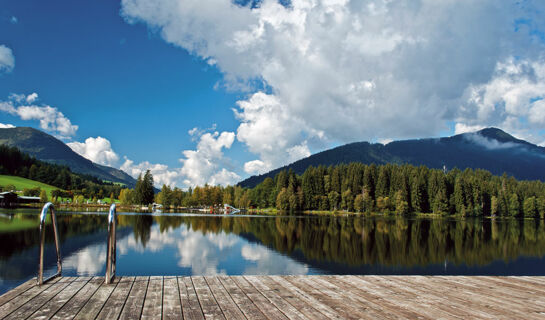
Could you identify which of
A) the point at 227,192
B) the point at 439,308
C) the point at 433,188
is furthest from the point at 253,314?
the point at 227,192

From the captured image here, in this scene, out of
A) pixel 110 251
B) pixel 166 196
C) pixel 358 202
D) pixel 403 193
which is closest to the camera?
pixel 110 251

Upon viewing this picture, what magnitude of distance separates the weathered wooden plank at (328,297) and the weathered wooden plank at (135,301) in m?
3.39

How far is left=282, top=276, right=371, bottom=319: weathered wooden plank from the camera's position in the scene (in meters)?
6.19

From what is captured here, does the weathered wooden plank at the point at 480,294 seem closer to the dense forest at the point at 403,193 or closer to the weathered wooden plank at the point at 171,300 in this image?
the weathered wooden plank at the point at 171,300

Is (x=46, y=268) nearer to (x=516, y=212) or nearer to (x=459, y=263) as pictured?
(x=459, y=263)

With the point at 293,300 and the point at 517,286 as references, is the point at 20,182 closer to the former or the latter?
the point at 293,300

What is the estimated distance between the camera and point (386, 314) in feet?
20.4

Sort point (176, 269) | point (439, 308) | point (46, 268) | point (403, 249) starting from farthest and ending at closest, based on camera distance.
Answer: point (403, 249) < point (176, 269) < point (46, 268) < point (439, 308)

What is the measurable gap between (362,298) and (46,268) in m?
20.7

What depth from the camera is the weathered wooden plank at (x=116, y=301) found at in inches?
228

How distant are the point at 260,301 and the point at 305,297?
1.04m

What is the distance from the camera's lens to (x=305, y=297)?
7258mm

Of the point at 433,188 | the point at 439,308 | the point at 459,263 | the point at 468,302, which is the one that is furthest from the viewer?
the point at 433,188

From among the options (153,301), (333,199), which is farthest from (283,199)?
(153,301)
